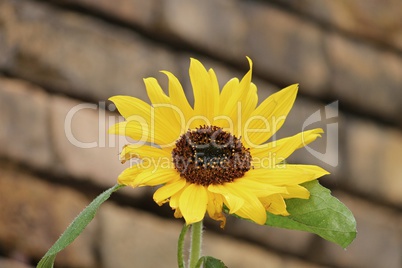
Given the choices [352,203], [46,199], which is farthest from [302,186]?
[352,203]

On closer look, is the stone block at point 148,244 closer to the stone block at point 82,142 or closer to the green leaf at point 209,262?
the stone block at point 82,142

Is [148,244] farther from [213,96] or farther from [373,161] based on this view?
[213,96]

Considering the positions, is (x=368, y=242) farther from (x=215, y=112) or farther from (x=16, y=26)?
(x=215, y=112)

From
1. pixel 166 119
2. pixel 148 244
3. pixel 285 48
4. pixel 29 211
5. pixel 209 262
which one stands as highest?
pixel 285 48

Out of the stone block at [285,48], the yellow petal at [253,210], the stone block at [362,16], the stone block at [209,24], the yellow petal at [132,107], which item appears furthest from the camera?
the stone block at [362,16]

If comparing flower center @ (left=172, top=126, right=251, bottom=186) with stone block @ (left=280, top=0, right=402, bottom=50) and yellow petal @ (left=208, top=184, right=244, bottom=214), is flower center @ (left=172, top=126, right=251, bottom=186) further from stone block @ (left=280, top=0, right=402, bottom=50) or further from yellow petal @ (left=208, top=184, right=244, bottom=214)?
stone block @ (left=280, top=0, right=402, bottom=50)

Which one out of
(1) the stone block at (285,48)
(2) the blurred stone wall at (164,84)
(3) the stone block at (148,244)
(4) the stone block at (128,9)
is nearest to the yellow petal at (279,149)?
(2) the blurred stone wall at (164,84)

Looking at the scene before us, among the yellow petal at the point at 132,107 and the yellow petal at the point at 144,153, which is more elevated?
the yellow petal at the point at 132,107

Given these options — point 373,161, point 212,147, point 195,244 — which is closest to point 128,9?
point 373,161
